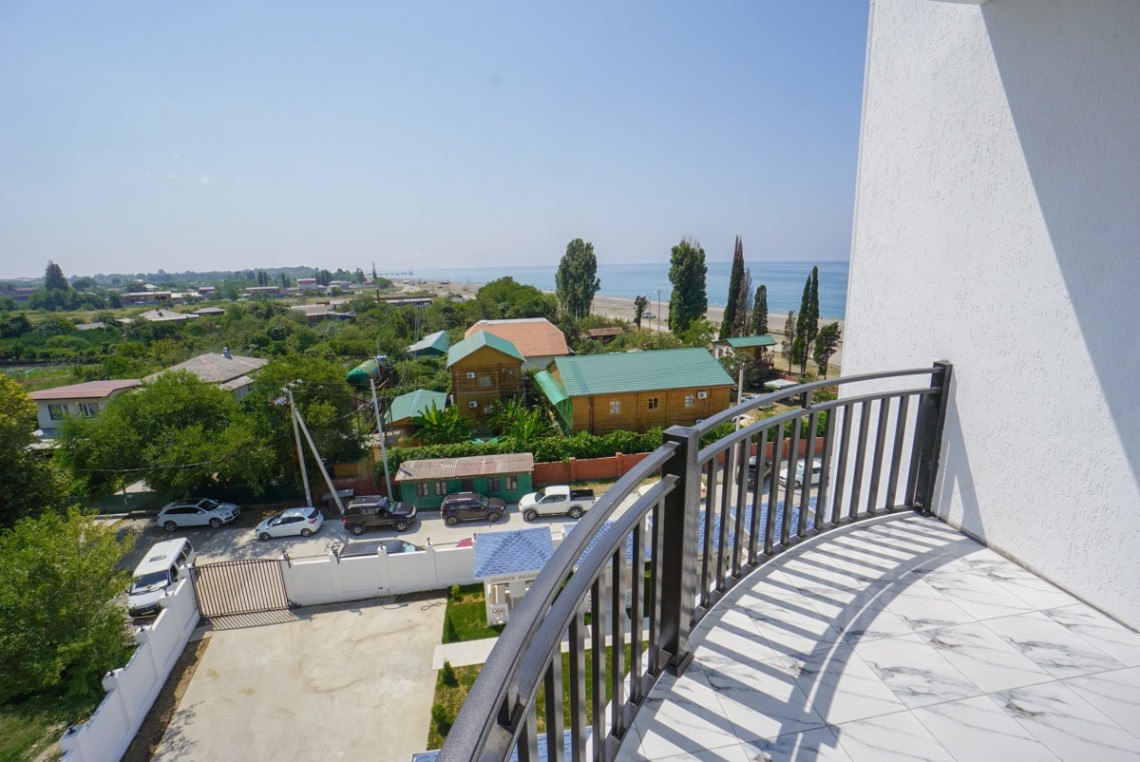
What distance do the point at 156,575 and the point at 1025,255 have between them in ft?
44.4

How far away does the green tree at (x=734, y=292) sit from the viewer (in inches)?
1187

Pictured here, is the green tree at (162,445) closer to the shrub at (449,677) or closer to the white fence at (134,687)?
the white fence at (134,687)

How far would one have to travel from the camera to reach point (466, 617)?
30.0 ft

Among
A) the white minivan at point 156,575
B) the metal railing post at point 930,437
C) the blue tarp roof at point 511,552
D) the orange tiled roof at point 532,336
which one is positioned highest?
the metal railing post at point 930,437

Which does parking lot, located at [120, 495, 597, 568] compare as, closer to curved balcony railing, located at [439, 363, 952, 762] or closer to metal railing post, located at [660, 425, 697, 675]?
curved balcony railing, located at [439, 363, 952, 762]

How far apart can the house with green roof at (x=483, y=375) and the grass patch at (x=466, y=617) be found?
979 cm

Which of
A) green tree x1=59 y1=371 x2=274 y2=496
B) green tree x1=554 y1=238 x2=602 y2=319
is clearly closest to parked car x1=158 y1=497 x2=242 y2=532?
green tree x1=59 y1=371 x2=274 y2=496

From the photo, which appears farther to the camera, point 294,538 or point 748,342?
point 748,342

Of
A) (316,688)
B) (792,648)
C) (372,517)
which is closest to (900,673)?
(792,648)

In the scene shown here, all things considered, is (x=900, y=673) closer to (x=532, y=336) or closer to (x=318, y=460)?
(x=318, y=460)

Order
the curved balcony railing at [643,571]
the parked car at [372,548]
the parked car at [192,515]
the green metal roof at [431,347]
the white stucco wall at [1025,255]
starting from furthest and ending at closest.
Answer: the green metal roof at [431,347], the parked car at [192,515], the parked car at [372,548], the white stucco wall at [1025,255], the curved balcony railing at [643,571]

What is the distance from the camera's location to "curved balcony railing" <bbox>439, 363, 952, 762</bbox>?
0.79 m

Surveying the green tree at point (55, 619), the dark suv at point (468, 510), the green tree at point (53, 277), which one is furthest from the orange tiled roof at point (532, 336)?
the green tree at point (53, 277)

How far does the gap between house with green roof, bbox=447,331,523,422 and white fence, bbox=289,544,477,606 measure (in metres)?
9.51
